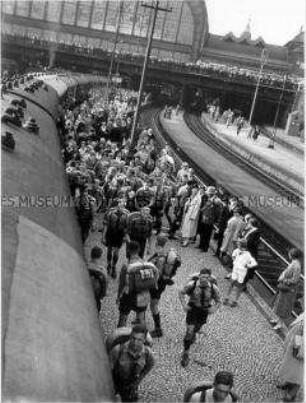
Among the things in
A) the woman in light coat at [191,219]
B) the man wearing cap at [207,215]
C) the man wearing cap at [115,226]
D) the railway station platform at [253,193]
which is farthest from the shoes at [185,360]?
the railway station platform at [253,193]

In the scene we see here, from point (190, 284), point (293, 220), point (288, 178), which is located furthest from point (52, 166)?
point (288, 178)

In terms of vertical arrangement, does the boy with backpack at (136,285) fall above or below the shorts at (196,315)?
above

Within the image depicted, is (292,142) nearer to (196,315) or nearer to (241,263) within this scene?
(241,263)

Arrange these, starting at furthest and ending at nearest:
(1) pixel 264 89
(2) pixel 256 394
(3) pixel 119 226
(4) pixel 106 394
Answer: (1) pixel 264 89 < (3) pixel 119 226 < (2) pixel 256 394 < (4) pixel 106 394

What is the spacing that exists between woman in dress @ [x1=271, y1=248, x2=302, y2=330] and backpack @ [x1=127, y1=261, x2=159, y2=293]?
2551mm

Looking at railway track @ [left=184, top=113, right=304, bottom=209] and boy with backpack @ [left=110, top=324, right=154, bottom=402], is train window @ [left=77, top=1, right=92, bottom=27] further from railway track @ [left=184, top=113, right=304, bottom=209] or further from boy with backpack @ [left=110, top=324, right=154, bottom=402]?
boy with backpack @ [left=110, top=324, right=154, bottom=402]

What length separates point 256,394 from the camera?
671 cm

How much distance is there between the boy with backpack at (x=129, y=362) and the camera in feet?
16.2

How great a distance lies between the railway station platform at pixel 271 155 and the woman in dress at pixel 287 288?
729 inches

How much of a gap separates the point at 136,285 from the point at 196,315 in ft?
2.86

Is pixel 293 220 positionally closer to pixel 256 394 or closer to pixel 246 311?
pixel 246 311

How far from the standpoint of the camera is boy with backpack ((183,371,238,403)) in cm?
439

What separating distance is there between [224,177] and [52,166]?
61.3 feet

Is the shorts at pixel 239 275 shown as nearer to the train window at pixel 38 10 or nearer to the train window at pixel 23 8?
the train window at pixel 38 10
